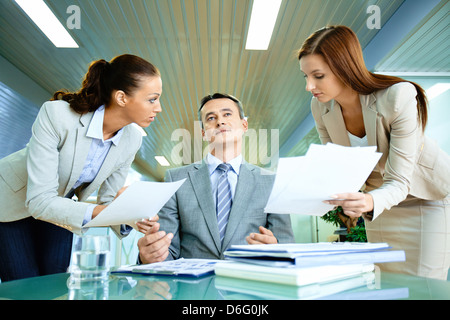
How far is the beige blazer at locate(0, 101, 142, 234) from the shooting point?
1.26m

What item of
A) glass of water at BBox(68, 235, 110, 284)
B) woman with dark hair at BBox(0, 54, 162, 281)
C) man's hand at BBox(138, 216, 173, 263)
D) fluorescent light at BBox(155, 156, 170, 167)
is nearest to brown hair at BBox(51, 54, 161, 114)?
woman with dark hair at BBox(0, 54, 162, 281)

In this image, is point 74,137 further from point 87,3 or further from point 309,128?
point 309,128

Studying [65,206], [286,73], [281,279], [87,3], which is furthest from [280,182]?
[286,73]

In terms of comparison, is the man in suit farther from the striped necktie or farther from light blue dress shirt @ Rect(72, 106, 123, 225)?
light blue dress shirt @ Rect(72, 106, 123, 225)

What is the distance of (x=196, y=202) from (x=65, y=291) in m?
0.86

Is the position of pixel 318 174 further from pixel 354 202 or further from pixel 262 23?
pixel 262 23

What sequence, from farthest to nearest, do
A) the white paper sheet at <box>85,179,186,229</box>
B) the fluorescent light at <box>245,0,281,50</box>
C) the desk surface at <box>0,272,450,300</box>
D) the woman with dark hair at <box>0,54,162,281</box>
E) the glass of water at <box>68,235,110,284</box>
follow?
the fluorescent light at <box>245,0,281,50</box> < the woman with dark hair at <box>0,54,162,281</box> < the white paper sheet at <box>85,179,186,229</box> < the glass of water at <box>68,235,110,284</box> < the desk surface at <box>0,272,450,300</box>

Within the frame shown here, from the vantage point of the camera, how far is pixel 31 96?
5.29m

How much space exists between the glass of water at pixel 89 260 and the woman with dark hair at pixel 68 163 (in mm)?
560

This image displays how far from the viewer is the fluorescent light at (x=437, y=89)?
4258 mm

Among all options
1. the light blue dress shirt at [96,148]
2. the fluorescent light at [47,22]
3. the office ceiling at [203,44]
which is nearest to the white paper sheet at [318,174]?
the light blue dress shirt at [96,148]

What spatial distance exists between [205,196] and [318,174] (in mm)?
A: 701

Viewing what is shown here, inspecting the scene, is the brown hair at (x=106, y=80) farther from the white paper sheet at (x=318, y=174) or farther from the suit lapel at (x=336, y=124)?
the white paper sheet at (x=318, y=174)

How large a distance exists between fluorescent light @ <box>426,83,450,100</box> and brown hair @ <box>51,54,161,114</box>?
3868mm
